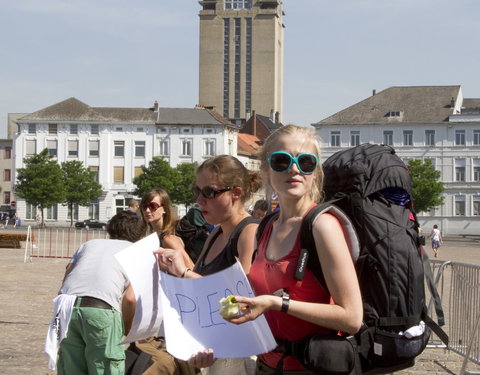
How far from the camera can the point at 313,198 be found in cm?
330

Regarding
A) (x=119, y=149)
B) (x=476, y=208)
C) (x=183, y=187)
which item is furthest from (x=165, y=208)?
(x=119, y=149)

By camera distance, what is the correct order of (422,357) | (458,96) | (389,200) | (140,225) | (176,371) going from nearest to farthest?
(389,200) < (176,371) < (140,225) < (422,357) < (458,96)

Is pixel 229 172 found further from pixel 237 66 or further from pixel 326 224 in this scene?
pixel 237 66

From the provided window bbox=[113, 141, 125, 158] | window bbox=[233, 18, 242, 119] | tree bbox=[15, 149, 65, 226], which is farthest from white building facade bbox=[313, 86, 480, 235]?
window bbox=[233, 18, 242, 119]

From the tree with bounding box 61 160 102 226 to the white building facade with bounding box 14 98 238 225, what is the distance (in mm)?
6430

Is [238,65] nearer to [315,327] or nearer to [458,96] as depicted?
[458,96]

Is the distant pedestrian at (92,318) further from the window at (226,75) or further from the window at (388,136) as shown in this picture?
the window at (226,75)

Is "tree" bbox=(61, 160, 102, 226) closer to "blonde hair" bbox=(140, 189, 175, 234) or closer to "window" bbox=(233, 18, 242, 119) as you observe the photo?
"window" bbox=(233, 18, 242, 119)

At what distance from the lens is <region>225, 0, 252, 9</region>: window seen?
148 metres

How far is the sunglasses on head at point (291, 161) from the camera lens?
3242 mm

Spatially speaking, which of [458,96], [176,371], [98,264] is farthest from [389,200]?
[458,96]

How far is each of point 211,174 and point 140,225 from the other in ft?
6.78

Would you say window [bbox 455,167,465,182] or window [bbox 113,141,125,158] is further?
window [bbox 113,141,125,158]

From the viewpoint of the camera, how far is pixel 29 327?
39.7ft
